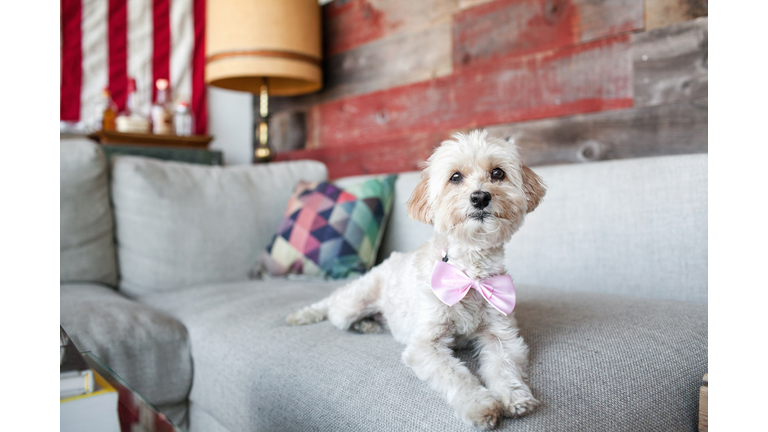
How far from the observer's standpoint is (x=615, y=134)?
6.52 ft

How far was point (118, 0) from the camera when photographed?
333cm

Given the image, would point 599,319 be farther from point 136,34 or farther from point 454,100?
point 136,34

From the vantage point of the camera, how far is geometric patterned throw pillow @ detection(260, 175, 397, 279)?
2.07 metres

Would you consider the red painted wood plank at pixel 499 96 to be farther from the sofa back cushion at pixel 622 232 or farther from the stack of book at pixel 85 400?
the stack of book at pixel 85 400

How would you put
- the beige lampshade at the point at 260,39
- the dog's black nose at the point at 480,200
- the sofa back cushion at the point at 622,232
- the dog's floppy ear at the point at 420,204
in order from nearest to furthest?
1. the dog's black nose at the point at 480,200
2. the dog's floppy ear at the point at 420,204
3. the sofa back cushion at the point at 622,232
4. the beige lampshade at the point at 260,39

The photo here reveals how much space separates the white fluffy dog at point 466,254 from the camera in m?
0.94

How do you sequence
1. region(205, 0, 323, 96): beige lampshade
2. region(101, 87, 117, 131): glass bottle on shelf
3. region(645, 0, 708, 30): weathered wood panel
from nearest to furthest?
region(645, 0, 708, 30): weathered wood panel
region(205, 0, 323, 96): beige lampshade
region(101, 87, 117, 131): glass bottle on shelf

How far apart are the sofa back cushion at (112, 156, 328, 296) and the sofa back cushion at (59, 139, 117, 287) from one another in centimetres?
7

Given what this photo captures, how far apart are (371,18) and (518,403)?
273cm

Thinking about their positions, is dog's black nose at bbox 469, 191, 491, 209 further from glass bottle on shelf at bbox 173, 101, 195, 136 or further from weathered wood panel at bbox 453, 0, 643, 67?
glass bottle on shelf at bbox 173, 101, 195, 136

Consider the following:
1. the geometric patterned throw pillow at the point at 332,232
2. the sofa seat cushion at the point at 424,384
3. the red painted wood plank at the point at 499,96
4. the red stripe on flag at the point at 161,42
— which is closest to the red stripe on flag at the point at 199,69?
the red stripe on flag at the point at 161,42

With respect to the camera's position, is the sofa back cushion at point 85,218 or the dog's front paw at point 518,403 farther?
the sofa back cushion at point 85,218

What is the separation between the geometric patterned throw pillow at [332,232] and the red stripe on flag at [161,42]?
6.49 feet

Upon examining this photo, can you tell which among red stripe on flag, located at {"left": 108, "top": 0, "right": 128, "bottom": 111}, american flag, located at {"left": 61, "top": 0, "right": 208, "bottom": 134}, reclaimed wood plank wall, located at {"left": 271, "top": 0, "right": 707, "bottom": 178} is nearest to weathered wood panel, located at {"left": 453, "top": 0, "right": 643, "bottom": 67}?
reclaimed wood plank wall, located at {"left": 271, "top": 0, "right": 707, "bottom": 178}
